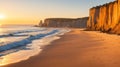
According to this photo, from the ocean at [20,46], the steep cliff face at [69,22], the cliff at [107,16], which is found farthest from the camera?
the steep cliff face at [69,22]

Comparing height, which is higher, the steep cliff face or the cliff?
the cliff

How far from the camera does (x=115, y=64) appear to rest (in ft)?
34.9

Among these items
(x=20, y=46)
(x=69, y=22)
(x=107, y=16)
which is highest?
(x=107, y=16)

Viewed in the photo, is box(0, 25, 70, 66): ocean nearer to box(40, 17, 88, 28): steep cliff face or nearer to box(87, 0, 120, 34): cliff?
box(87, 0, 120, 34): cliff

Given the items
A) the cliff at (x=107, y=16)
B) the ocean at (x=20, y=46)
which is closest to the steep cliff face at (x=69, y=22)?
the cliff at (x=107, y=16)

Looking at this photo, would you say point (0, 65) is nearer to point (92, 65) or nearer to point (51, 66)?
point (51, 66)

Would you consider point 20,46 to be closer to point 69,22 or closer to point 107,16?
point 107,16

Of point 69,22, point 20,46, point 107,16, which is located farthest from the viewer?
point 69,22

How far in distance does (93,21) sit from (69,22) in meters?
107

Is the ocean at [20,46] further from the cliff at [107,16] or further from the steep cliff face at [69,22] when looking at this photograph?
the steep cliff face at [69,22]

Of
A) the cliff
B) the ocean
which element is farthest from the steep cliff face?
the ocean

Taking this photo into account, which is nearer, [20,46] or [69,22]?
[20,46]

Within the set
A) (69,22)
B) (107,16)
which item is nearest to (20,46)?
(107,16)

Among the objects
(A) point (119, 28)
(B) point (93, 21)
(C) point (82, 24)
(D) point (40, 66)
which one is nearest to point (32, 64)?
(D) point (40, 66)
